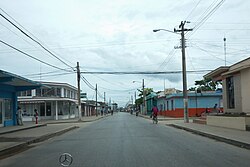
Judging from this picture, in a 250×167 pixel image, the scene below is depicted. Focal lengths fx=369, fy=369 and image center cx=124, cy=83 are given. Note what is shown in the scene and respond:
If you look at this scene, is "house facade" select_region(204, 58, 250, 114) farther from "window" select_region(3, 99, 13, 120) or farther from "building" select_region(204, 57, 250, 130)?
"window" select_region(3, 99, 13, 120)

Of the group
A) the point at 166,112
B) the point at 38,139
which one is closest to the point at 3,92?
the point at 38,139

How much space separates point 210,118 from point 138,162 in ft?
65.8

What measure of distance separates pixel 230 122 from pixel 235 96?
14.5 feet

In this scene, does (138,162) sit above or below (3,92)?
below

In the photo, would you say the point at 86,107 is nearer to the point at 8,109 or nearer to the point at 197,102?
the point at 197,102

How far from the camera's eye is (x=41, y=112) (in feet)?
193

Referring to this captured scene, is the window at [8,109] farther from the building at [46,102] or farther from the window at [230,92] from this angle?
the building at [46,102]

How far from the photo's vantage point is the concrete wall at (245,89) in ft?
84.4

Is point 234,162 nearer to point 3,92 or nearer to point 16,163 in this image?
point 16,163

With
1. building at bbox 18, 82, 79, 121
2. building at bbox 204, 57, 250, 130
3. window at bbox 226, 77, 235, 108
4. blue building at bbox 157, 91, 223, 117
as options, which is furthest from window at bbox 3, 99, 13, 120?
blue building at bbox 157, 91, 223, 117

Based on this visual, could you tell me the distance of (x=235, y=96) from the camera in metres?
28.7

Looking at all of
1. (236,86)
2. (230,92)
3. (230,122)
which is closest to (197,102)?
(230,92)

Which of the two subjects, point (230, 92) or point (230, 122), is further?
point (230, 92)

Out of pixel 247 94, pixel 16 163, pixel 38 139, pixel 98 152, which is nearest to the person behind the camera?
pixel 16 163
